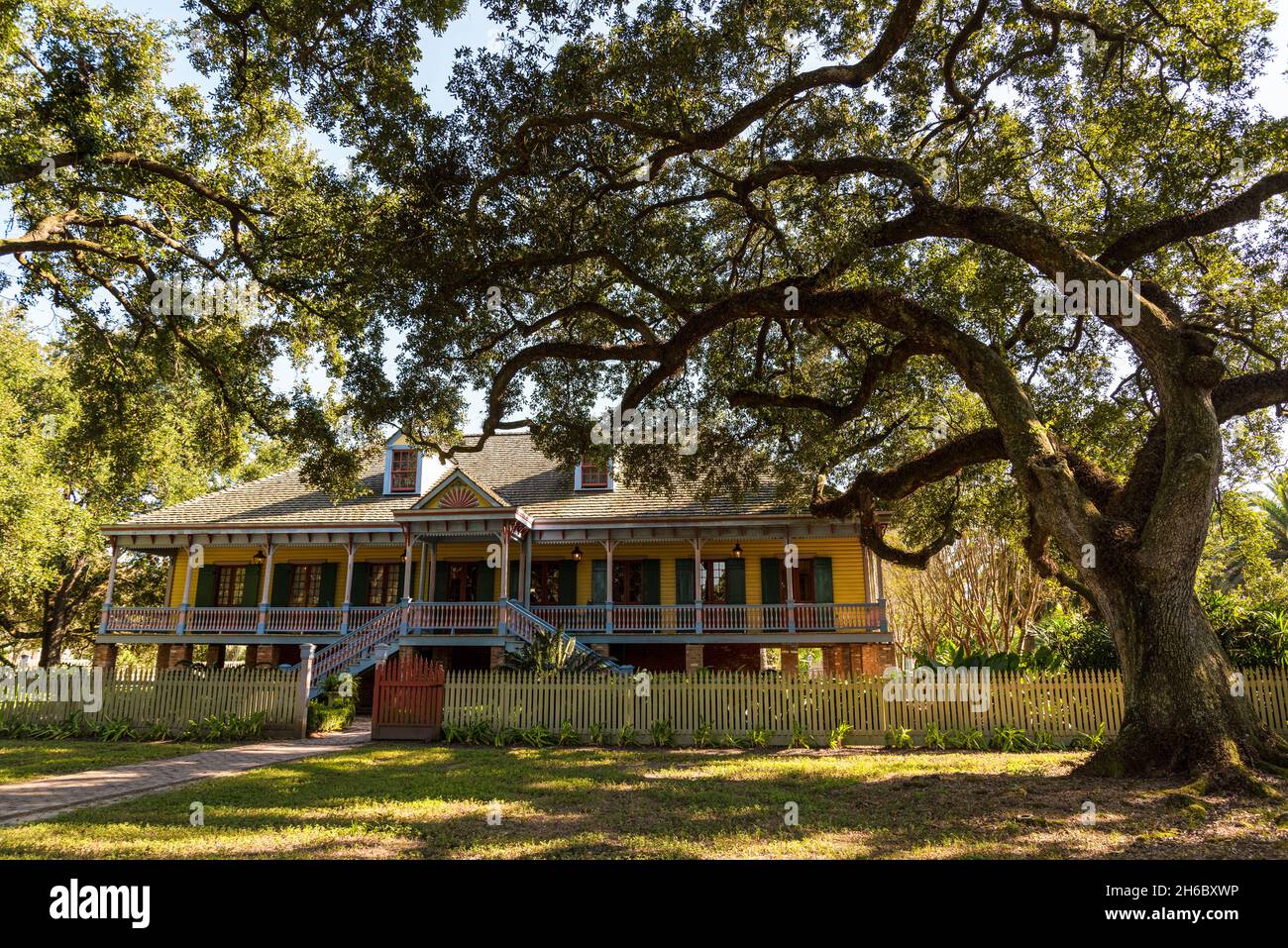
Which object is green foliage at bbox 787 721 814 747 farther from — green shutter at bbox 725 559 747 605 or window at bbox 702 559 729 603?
window at bbox 702 559 729 603

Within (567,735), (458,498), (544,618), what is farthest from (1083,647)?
(458,498)

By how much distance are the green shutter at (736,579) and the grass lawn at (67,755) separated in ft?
49.3

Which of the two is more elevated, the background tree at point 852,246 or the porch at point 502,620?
the background tree at point 852,246

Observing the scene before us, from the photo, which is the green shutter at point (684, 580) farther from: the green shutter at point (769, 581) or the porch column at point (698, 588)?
the green shutter at point (769, 581)

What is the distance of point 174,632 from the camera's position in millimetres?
24062

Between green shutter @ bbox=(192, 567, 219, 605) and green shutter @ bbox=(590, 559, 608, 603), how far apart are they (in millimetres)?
13840

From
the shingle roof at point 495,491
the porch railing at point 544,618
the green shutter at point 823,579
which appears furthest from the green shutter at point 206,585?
the green shutter at point 823,579

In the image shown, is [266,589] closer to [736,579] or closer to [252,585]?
[252,585]

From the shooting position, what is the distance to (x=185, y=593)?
25562 millimetres

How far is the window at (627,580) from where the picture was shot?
984 inches

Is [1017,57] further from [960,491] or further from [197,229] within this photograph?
[197,229]

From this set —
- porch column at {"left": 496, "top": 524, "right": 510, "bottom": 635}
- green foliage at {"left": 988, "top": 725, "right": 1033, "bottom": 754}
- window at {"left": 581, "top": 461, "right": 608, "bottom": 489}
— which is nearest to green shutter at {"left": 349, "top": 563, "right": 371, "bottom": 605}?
porch column at {"left": 496, "top": 524, "right": 510, "bottom": 635}

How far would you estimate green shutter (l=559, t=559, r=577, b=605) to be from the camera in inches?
974

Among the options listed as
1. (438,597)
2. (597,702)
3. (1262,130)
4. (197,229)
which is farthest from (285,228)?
(1262,130)
